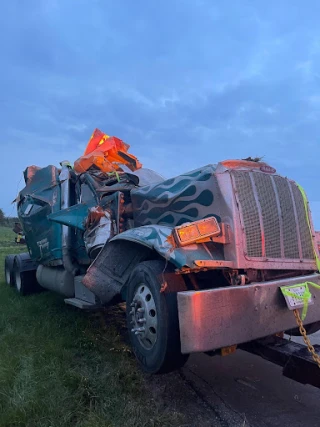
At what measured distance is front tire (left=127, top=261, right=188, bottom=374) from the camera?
3.27 m

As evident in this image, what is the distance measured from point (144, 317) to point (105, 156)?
3.60 metres

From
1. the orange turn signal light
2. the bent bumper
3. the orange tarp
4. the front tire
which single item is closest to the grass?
the front tire

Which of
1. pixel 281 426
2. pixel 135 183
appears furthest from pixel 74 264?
pixel 281 426

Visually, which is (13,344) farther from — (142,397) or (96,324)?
(142,397)

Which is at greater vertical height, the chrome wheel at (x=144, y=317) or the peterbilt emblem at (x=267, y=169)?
the peterbilt emblem at (x=267, y=169)

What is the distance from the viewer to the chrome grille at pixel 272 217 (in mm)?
3566

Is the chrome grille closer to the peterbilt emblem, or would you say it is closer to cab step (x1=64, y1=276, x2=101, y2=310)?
the peterbilt emblem

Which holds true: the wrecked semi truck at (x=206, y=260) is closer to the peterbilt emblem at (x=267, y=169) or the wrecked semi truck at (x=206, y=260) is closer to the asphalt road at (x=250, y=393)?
the peterbilt emblem at (x=267, y=169)

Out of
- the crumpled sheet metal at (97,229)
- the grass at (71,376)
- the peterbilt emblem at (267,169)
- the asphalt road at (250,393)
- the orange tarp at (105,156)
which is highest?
the orange tarp at (105,156)

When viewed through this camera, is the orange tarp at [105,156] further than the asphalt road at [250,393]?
Yes

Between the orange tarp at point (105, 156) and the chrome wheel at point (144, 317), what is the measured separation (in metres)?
2.79

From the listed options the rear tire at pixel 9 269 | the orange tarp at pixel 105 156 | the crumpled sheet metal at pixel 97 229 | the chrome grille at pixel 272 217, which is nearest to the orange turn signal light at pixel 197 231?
the chrome grille at pixel 272 217

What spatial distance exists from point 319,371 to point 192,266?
1.17 metres

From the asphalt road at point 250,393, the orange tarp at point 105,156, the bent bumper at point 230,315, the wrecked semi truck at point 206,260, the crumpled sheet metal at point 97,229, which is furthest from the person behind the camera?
the orange tarp at point 105,156
